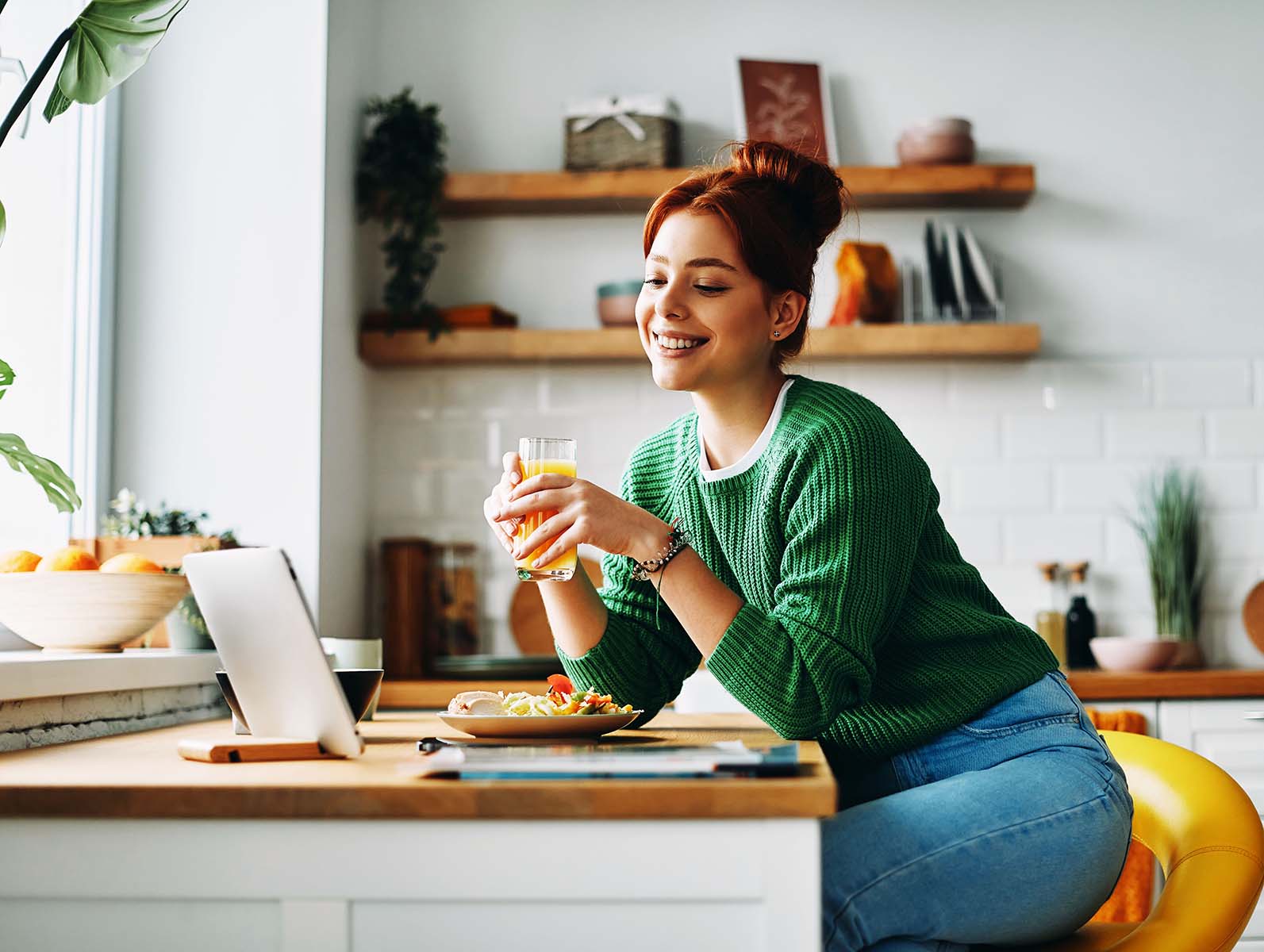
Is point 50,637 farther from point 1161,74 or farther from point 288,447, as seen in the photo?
point 1161,74

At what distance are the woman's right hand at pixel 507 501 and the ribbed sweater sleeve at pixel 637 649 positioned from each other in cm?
26

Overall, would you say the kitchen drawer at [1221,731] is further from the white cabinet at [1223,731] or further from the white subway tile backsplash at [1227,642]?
the white subway tile backsplash at [1227,642]

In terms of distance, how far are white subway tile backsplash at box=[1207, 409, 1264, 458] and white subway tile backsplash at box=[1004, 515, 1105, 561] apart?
15.8 inches

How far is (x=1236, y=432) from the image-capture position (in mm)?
3633

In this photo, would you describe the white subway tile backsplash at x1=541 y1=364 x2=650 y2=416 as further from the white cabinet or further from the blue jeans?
the blue jeans

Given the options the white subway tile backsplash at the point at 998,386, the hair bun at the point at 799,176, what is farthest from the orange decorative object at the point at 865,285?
the hair bun at the point at 799,176

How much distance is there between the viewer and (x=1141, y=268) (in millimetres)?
3678

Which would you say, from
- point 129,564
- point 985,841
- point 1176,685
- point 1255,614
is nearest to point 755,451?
point 985,841

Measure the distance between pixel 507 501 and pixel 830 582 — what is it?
35 cm

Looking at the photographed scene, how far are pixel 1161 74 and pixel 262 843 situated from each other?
3.55 metres

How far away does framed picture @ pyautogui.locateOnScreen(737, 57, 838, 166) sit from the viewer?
11.9 feet

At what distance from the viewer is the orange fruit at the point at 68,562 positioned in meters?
2.00

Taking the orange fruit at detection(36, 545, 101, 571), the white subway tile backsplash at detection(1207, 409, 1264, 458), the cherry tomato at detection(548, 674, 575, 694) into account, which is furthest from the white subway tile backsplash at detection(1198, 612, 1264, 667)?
the orange fruit at detection(36, 545, 101, 571)

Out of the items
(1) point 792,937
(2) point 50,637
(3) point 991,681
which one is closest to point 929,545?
(3) point 991,681
